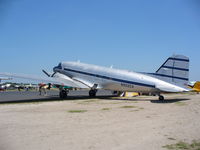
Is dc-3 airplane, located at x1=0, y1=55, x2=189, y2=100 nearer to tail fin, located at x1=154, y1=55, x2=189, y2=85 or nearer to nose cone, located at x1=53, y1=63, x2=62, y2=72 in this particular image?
tail fin, located at x1=154, y1=55, x2=189, y2=85

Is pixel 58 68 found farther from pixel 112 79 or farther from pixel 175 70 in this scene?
pixel 175 70

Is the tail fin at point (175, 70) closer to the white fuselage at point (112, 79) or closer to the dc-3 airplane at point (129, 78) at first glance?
the dc-3 airplane at point (129, 78)

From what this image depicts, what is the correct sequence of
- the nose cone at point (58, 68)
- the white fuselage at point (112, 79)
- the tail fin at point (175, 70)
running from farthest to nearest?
the nose cone at point (58, 68), the white fuselage at point (112, 79), the tail fin at point (175, 70)

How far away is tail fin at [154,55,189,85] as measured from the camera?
68.4 feet

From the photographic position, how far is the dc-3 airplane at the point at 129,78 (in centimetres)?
2091

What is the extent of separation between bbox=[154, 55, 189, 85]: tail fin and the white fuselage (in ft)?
2.68

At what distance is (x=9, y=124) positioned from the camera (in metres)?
9.19

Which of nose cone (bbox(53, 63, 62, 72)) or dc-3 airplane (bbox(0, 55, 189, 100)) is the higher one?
nose cone (bbox(53, 63, 62, 72))

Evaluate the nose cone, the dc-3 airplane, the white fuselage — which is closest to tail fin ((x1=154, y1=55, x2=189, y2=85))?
the dc-3 airplane

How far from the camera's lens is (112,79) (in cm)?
2488

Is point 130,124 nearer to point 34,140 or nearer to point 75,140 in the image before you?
point 75,140

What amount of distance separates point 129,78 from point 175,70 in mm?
4780

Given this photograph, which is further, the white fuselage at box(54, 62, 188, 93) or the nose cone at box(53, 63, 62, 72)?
the nose cone at box(53, 63, 62, 72)

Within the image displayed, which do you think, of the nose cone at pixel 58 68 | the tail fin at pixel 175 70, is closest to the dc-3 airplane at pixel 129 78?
the tail fin at pixel 175 70
